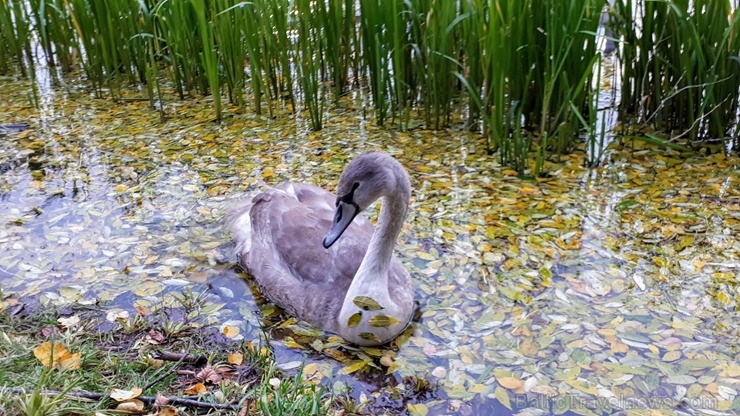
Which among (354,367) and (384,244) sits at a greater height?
(384,244)

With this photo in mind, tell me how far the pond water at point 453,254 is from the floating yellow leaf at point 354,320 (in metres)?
0.09

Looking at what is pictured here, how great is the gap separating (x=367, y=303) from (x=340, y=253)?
300 millimetres

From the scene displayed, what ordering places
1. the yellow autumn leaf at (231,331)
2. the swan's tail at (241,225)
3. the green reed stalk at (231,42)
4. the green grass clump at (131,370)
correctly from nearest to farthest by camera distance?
the green grass clump at (131,370) < the yellow autumn leaf at (231,331) < the swan's tail at (241,225) < the green reed stalk at (231,42)

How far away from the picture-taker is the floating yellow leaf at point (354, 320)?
7.00 ft

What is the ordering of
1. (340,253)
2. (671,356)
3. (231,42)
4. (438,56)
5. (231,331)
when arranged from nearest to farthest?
1. (671,356)
2. (231,331)
3. (340,253)
4. (438,56)
5. (231,42)

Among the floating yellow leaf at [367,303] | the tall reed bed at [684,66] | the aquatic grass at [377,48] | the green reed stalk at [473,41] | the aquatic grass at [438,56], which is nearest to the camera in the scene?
the floating yellow leaf at [367,303]

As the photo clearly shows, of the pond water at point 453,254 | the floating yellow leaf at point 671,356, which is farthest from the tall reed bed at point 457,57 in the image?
the floating yellow leaf at point 671,356

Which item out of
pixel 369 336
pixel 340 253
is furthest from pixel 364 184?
pixel 369 336

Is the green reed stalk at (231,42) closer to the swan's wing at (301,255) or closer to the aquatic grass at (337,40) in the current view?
the aquatic grass at (337,40)

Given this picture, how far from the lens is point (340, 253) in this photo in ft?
7.77

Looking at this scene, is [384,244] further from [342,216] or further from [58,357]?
[58,357]

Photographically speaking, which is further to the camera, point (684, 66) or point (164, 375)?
point (684, 66)

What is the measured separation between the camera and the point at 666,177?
3119 mm

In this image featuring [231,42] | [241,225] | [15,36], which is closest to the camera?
[241,225]
